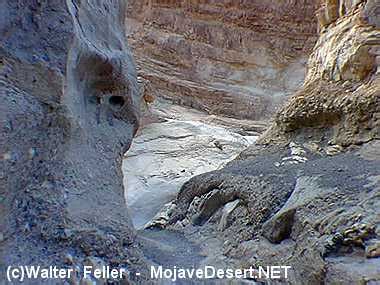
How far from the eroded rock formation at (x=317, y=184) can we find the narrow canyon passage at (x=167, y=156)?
4.10 feet

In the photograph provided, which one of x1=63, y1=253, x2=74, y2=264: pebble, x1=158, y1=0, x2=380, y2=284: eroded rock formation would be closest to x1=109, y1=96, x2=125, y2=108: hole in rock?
x1=158, y1=0, x2=380, y2=284: eroded rock formation

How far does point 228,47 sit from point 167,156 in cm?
517

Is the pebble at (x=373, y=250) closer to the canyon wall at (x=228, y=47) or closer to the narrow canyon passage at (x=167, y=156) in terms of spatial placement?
the narrow canyon passage at (x=167, y=156)

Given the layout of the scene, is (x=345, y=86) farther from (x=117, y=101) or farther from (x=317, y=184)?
(x=117, y=101)

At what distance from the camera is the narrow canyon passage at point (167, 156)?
4.75m

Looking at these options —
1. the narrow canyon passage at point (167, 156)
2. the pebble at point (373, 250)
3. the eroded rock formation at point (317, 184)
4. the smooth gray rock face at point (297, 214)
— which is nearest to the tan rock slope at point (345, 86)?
the eroded rock formation at point (317, 184)

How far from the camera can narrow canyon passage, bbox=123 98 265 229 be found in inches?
187

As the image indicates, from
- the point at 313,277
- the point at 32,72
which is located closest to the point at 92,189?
the point at 32,72

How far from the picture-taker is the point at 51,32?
7.09 ft

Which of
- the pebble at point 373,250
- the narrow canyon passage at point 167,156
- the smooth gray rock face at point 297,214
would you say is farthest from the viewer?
the narrow canyon passage at point 167,156

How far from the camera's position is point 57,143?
6.61 ft

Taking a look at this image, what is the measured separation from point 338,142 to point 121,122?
48.4 inches

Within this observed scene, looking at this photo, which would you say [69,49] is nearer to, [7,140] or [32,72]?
[32,72]

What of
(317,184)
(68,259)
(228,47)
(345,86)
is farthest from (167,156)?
(228,47)
